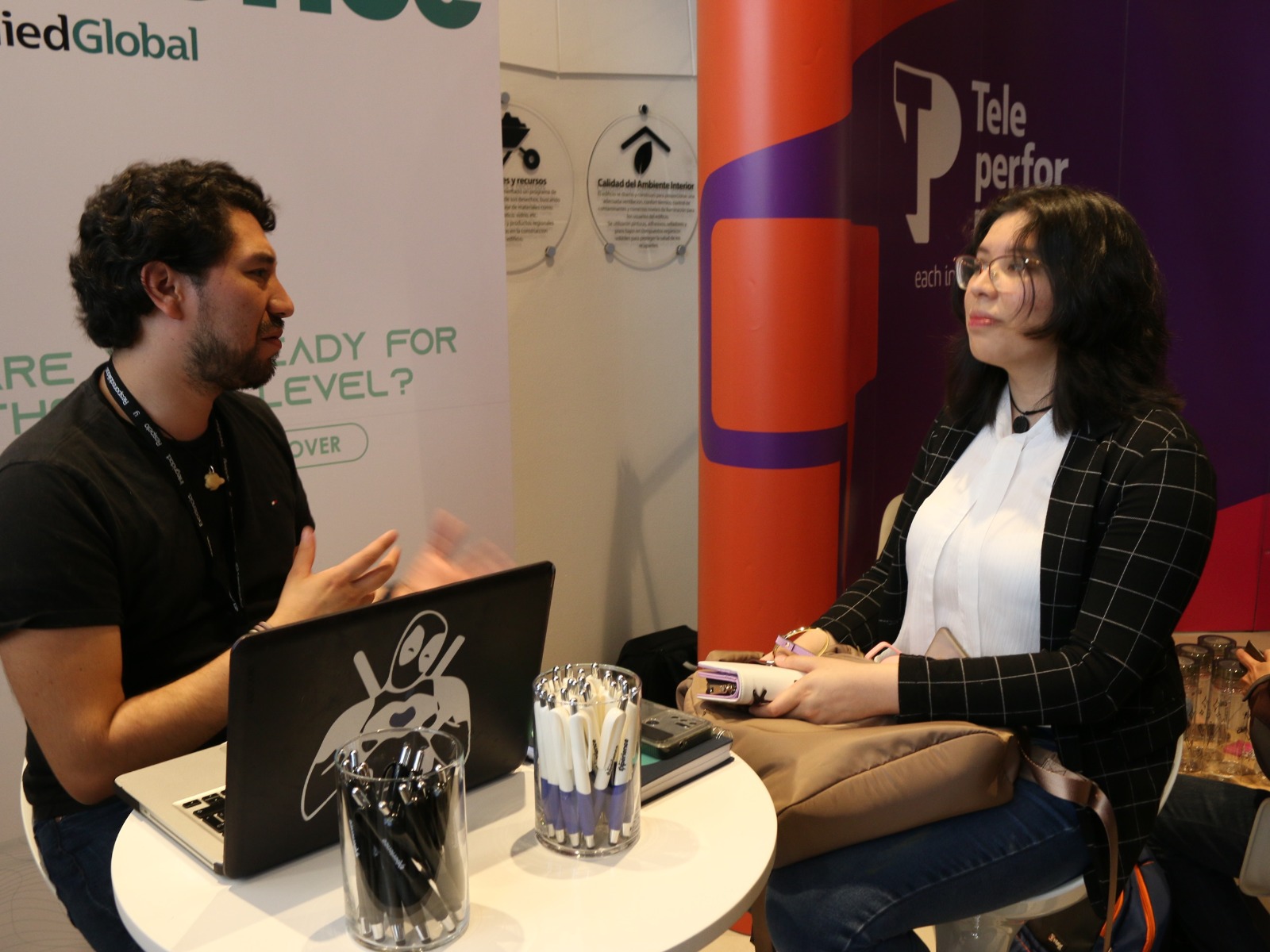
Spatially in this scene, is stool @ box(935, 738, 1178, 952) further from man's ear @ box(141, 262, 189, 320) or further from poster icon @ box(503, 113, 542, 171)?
poster icon @ box(503, 113, 542, 171)

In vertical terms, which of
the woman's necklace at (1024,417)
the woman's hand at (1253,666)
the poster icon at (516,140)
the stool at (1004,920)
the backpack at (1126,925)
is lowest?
the backpack at (1126,925)

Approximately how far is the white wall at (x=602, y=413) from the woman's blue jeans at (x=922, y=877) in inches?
87.0

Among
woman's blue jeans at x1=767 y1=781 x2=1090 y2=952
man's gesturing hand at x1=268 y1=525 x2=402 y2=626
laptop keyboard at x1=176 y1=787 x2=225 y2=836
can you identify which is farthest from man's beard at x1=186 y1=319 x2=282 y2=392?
woman's blue jeans at x1=767 y1=781 x2=1090 y2=952

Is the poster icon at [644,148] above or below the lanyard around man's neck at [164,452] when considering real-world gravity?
above

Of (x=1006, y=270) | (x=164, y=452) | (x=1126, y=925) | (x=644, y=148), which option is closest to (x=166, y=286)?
(x=164, y=452)

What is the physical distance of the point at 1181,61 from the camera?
13.1 ft

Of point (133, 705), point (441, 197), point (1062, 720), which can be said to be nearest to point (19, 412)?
point (133, 705)

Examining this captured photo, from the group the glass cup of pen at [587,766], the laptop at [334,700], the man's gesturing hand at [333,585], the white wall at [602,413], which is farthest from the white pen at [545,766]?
the white wall at [602,413]

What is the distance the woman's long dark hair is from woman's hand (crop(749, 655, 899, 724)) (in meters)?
0.53

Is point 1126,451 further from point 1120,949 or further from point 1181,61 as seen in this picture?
point 1181,61

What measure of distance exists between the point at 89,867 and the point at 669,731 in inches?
31.4

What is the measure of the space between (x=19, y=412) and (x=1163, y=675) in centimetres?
206

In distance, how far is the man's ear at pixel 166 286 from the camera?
5.30 feet

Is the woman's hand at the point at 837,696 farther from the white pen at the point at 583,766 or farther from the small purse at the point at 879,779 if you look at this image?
the white pen at the point at 583,766
